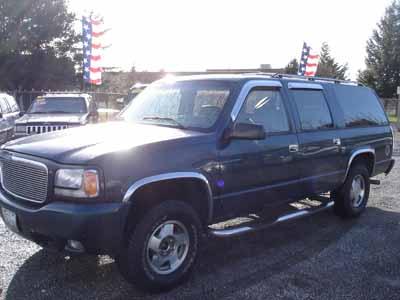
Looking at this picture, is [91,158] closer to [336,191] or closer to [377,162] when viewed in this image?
[336,191]

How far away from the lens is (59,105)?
1193 cm

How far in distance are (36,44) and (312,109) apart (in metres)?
26.7

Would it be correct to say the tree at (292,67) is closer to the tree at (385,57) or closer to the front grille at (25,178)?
the tree at (385,57)

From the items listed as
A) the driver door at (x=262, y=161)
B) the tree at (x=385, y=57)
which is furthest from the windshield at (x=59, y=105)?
the tree at (x=385, y=57)

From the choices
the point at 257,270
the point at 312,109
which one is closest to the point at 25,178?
the point at 257,270

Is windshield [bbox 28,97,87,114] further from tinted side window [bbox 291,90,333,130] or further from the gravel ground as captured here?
tinted side window [bbox 291,90,333,130]

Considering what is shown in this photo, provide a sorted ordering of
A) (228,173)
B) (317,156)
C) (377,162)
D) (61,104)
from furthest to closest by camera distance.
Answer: (61,104)
(377,162)
(317,156)
(228,173)

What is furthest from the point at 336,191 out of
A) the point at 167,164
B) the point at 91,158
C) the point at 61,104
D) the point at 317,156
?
the point at 61,104

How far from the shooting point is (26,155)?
3.77 metres

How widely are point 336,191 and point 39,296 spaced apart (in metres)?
4.19

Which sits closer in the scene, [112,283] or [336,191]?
[112,283]

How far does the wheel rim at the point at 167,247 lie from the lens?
3809 millimetres

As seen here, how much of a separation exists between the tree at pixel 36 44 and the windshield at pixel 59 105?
16871 mm

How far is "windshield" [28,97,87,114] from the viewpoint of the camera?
38.7 feet
